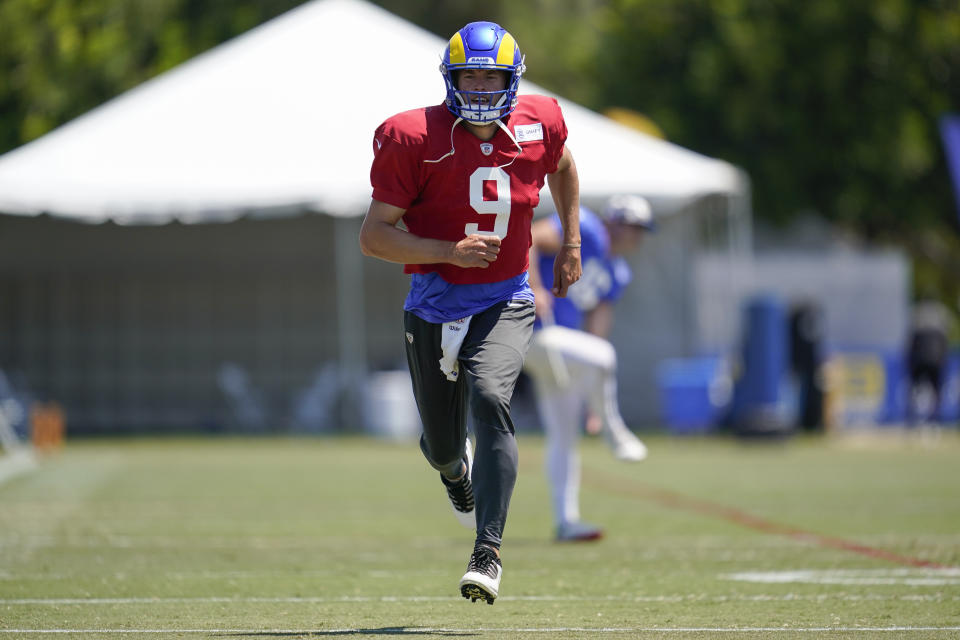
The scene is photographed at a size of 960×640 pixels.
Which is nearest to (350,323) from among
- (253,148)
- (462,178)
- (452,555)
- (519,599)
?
(253,148)

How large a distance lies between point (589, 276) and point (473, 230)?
11.0ft

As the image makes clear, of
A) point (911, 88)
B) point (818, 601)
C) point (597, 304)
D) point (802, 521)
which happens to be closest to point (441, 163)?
point (818, 601)

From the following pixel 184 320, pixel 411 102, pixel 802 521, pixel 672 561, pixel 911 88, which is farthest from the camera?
pixel 911 88

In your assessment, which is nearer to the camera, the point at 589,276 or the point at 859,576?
the point at 859,576

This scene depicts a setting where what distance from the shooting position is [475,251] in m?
5.64

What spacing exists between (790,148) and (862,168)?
4.46 ft

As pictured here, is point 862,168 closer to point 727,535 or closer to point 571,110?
point 571,110

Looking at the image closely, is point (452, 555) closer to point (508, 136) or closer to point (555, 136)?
Answer: point (555, 136)

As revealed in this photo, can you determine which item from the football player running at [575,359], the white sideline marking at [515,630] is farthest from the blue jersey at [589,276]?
the white sideline marking at [515,630]

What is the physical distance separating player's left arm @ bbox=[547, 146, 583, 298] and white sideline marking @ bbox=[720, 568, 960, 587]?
170 centimetres

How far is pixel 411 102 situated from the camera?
18266 mm

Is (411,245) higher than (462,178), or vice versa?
(462,178)

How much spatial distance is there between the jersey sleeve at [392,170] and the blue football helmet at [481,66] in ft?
0.87

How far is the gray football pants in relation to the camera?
18.8 ft
